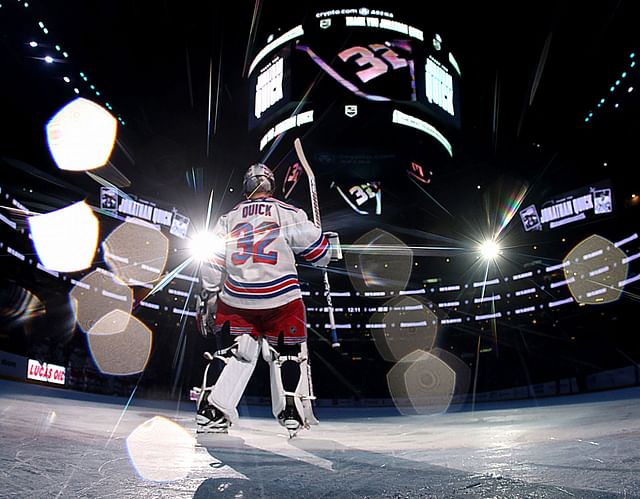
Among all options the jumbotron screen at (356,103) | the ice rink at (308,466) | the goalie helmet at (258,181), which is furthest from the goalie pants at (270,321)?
the jumbotron screen at (356,103)

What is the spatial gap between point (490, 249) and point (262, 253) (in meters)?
43.3

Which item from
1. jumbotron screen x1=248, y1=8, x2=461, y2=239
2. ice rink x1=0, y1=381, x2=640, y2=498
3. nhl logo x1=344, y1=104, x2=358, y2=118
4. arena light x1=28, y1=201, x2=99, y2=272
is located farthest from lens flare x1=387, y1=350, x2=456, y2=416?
ice rink x1=0, y1=381, x2=640, y2=498

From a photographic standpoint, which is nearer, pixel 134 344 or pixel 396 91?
pixel 396 91

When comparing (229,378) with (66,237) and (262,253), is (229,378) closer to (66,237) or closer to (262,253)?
(262,253)

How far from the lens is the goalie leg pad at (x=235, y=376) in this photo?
3623mm

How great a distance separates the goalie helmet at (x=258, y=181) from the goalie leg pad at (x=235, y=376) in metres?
1.35

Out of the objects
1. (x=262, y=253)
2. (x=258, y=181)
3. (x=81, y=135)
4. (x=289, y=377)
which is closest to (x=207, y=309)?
(x=262, y=253)

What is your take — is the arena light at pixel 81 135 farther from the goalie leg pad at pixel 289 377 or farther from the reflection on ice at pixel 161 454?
the reflection on ice at pixel 161 454

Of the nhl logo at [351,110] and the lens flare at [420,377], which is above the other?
the nhl logo at [351,110]

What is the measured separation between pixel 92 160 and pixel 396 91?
20309 millimetres

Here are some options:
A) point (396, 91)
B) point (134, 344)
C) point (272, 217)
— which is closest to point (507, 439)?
point (272, 217)

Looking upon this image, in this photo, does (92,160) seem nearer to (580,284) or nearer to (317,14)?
(317,14)

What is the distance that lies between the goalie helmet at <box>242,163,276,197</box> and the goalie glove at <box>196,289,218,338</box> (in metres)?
0.99

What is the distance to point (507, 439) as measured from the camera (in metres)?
3.23
